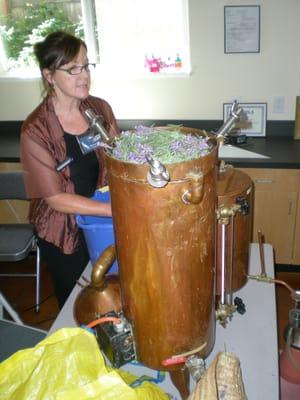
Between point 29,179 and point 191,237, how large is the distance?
0.83m

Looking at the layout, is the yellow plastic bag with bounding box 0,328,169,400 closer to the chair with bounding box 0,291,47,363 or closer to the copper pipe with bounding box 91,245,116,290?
the copper pipe with bounding box 91,245,116,290

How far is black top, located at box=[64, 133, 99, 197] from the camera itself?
1.43 m

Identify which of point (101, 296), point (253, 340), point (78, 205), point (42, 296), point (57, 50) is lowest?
point (42, 296)

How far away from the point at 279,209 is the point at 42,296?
1.64 m

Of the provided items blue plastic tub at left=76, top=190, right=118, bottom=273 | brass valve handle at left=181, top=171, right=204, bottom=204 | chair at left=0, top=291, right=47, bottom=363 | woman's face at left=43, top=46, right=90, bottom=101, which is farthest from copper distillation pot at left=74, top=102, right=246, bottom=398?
woman's face at left=43, top=46, right=90, bottom=101

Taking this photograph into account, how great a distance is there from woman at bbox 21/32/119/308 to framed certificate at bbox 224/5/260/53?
1.17 metres

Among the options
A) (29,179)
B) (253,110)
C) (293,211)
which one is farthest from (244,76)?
(29,179)

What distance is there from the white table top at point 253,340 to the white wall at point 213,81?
161 cm

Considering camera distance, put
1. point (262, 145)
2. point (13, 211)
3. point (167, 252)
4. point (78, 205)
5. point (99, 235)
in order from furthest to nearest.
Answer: point (13, 211) < point (262, 145) < point (78, 205) < point (99, 235) < point (167, 252)

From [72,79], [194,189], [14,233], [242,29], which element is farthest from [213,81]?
[194,189]

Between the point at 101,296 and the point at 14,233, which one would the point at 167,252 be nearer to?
the point at 101,296

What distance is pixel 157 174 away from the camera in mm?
605

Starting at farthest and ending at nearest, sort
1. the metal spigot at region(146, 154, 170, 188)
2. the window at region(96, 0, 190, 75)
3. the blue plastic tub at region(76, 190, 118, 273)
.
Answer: the window at region(96, 0, 190, 75)
the blue plastic tub at region(76, 190, 118, 273)
the metal spigot at region(146, 154, 170, 188)

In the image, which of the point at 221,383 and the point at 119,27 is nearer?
the point at 221,383
